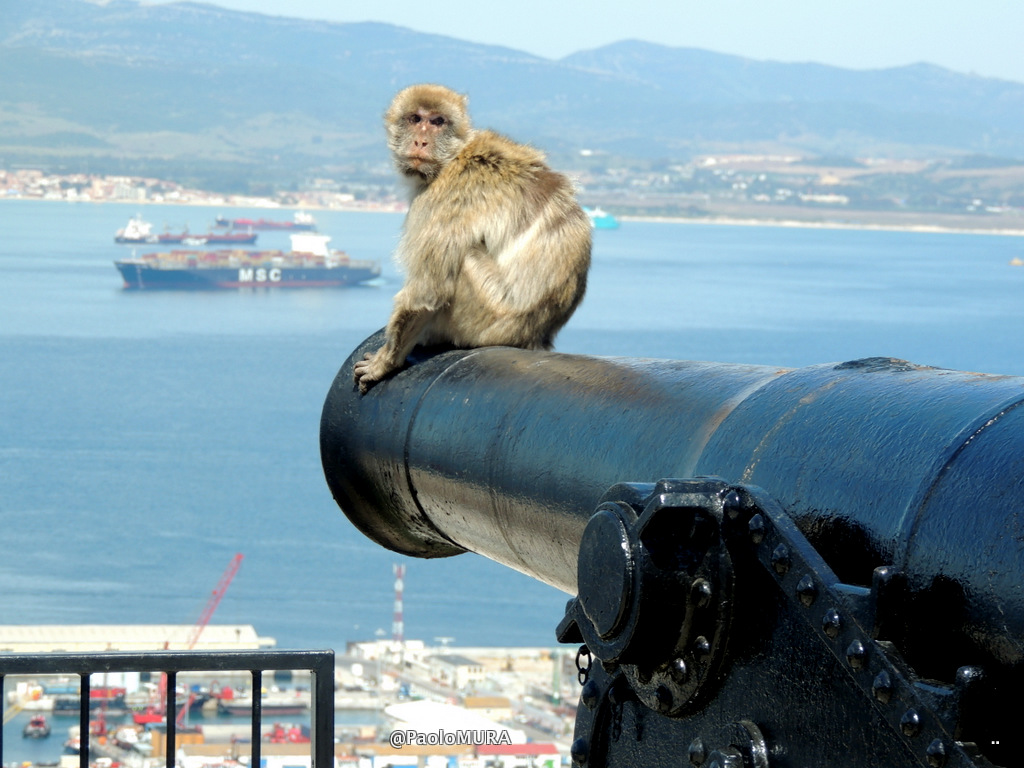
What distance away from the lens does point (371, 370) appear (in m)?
2.01

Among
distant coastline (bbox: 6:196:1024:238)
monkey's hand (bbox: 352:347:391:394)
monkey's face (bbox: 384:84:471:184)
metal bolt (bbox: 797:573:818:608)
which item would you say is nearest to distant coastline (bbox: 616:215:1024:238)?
distant coastline (bbox: 6:196:1024:238)

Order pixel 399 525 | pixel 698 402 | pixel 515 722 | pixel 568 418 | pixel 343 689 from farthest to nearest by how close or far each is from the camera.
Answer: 1. pixel 343 689
2. pixel 515 722
3. pixel 399 525
4. pixel 568 418
5. pixel 698 402

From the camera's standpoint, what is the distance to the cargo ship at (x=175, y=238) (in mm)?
87250

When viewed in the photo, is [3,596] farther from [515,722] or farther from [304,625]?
[515,722]

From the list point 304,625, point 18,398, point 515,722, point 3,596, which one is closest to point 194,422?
point 18,398

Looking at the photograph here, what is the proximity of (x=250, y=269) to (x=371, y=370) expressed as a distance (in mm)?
76538

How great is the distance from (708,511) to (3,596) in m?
35.8

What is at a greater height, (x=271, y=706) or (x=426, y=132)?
(x=426, y=132)

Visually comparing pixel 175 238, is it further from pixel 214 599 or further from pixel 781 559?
pixel 781 559

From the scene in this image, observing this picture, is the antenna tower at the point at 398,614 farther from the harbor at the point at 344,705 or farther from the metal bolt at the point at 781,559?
the metal bolt at the point at 781,559

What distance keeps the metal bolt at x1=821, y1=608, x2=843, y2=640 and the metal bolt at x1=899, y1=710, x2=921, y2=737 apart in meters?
0.07

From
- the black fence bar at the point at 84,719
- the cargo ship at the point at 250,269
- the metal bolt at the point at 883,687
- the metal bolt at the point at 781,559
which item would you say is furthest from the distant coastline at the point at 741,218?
the metal bolt at the point at 883,687

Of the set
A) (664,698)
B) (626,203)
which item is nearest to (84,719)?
(664,698)

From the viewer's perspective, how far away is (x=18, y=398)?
173ft
